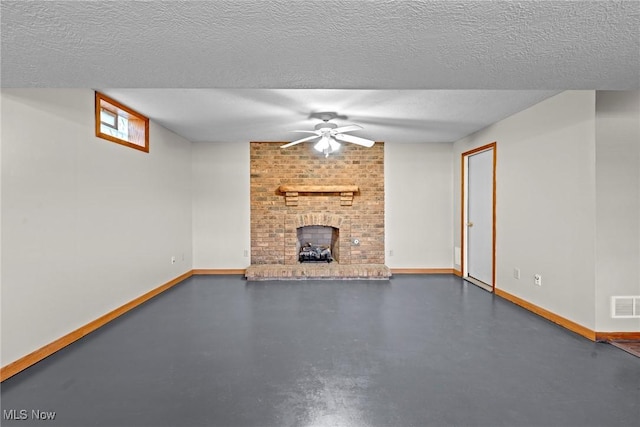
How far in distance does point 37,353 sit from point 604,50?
4.11 meters

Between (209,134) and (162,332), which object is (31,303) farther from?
(209,134)

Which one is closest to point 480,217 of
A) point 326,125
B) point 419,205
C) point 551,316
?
point 419,205

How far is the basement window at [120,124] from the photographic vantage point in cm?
306

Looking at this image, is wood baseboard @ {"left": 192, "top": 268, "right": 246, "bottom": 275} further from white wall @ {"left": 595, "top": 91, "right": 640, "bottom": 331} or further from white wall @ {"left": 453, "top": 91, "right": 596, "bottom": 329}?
white wall @ {"left": 595, "top": 91, "right": 640, "bottom": 331}

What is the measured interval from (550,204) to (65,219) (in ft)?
14.7

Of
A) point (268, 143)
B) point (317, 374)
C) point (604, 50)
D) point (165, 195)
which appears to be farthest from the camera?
point (268, 143)

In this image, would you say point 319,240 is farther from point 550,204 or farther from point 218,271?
point 550,204

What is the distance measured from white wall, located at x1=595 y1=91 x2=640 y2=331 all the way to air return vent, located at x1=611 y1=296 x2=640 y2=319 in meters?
0.04

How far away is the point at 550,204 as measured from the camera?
3.16 meters

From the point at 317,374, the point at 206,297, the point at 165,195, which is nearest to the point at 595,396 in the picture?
the point at 317,374

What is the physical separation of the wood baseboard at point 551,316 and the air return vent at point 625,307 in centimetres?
25

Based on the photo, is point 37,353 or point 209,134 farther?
point 209,134

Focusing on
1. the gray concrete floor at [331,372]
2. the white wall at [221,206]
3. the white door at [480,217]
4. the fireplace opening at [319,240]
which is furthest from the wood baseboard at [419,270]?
the white wall at [221,206]

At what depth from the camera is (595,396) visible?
1893 millimetres
